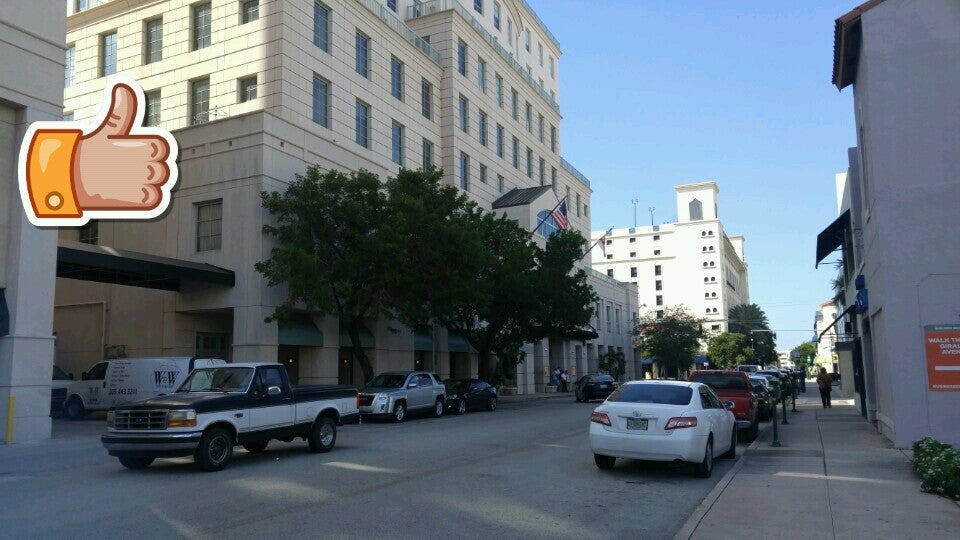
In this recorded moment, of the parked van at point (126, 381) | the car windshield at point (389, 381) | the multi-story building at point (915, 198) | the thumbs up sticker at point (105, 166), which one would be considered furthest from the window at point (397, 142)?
the thumbs up sticker at point (105, 166)

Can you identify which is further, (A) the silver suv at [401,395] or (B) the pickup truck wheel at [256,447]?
(A) the silver suv at [401,395]

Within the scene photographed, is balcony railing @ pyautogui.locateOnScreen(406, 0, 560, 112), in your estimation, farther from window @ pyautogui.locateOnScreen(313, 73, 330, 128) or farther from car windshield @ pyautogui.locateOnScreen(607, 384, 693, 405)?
car windshield @ pyautogui.locateOnScreen(607, 384, 693, 405)

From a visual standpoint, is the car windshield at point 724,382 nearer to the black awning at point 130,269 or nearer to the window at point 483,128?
the black awning at point 130,269

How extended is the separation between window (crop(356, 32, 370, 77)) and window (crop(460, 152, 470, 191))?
9733 millimetres

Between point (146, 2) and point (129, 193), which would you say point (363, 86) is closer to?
point (146, 2)

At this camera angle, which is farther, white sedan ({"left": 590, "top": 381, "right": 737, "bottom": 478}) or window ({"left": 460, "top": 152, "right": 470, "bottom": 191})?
window ({"left": 460, "top": 152, "right": 470, "bottom": 191})

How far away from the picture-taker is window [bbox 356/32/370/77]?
123ft

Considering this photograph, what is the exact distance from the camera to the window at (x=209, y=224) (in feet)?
97.5

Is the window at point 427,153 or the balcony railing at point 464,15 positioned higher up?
the balcony railing at point 464,15

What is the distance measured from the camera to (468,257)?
29438mm

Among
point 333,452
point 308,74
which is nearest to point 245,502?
point 333,452

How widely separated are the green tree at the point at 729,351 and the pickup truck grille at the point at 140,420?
80619 millimetres

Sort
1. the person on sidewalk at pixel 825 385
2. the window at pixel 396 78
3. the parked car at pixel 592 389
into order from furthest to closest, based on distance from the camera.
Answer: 1. the window at pixel 396 78
2. the parked car at pixel 592 389
3. the person on sidewalk at pixel 825 385

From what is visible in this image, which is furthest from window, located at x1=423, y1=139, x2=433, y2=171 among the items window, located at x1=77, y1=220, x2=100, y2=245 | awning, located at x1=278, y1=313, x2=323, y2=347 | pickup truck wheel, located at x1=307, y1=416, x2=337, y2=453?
pickup truck wheel, located at x1=307, y1=416, x2=337, y2=453
